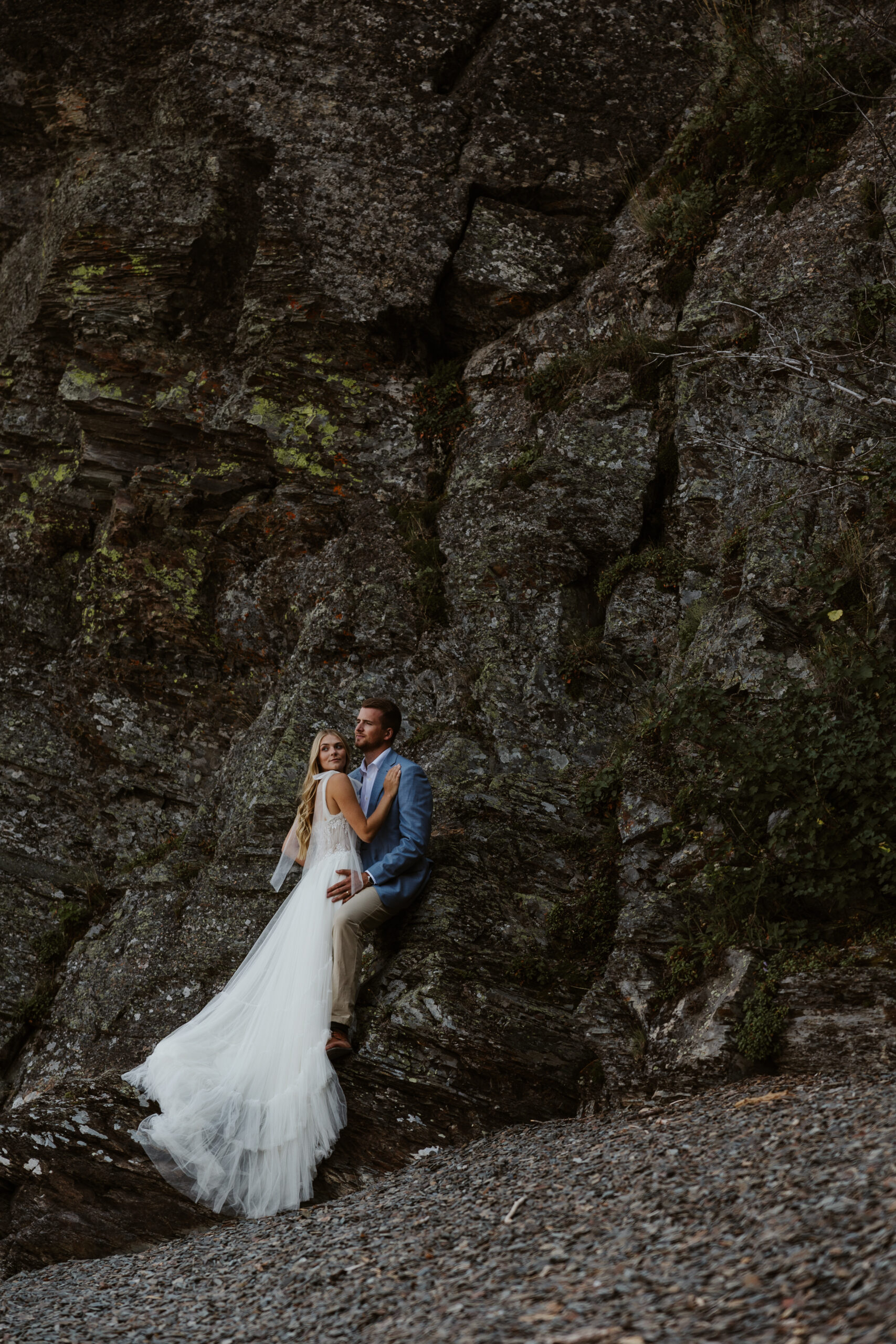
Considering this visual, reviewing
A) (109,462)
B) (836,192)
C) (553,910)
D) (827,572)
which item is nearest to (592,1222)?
(553,910)

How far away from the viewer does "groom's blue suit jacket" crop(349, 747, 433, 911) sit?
8.01 metres

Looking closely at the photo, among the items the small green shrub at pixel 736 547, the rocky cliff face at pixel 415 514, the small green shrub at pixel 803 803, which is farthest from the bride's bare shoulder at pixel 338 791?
the small green shrub at pixel 736 547

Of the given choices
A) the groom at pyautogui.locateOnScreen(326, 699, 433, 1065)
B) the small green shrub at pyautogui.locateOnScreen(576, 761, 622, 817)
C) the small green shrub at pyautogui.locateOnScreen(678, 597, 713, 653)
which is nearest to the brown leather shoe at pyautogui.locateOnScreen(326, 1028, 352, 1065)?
the groom at pyautogui.locateOnScreen(326, 699, 433, 1065)

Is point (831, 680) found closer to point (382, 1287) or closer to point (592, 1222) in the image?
point (592, 1222)

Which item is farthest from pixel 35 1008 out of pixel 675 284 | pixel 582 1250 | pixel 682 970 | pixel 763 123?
pixel 763 123

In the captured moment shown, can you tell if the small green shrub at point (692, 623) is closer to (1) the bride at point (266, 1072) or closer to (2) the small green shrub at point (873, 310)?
(2) the small green shrub at point (873, 310)

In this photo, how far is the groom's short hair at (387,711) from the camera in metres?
8.64

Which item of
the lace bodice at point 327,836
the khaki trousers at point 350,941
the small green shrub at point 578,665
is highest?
the small green shrub at point 578,665

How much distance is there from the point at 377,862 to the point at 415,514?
14.6 feet

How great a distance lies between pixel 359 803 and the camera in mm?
8383

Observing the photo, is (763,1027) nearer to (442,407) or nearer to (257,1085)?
(257,1085)

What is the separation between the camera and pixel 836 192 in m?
9.84

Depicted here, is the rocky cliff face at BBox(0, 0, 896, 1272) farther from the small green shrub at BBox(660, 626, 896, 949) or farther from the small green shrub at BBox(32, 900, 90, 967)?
the small green shrub at BBox(660, 626, 896, 949)

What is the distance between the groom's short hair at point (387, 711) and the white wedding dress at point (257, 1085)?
4.13ft
